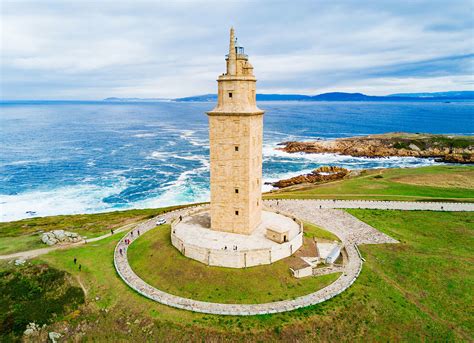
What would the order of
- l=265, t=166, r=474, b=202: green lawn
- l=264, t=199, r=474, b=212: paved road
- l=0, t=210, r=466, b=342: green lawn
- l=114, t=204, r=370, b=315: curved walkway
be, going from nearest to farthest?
l=0, t=210, r=466, b=342: green lawn
l=114, t=204, r=370, b=315: curved walkway
l=264, t=199, r=474, b=212: paved road
l=265, t=166, r=474, b=202: green lawn

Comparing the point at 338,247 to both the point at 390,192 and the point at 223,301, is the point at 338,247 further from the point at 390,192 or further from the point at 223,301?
the point at 390,192

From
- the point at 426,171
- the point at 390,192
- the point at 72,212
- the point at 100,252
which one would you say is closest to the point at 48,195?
the point at 72,212

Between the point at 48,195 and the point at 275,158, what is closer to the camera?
the point at 48,195

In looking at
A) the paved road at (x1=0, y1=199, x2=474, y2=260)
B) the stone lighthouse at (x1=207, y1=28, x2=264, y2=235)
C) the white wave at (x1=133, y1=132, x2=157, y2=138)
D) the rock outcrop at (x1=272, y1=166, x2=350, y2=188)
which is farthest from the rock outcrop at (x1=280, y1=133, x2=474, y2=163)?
the stone lighthouse at (x1=207, y1=28, x2=264, y2=235)

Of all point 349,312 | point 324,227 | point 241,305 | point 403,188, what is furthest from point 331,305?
point 403,188

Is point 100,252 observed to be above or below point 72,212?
above

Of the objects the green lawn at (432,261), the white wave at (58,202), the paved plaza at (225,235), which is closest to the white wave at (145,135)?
the white wave at (58,202)

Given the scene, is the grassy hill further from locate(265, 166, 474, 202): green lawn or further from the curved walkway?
locate(265, 166, 474, 202): green lawn
